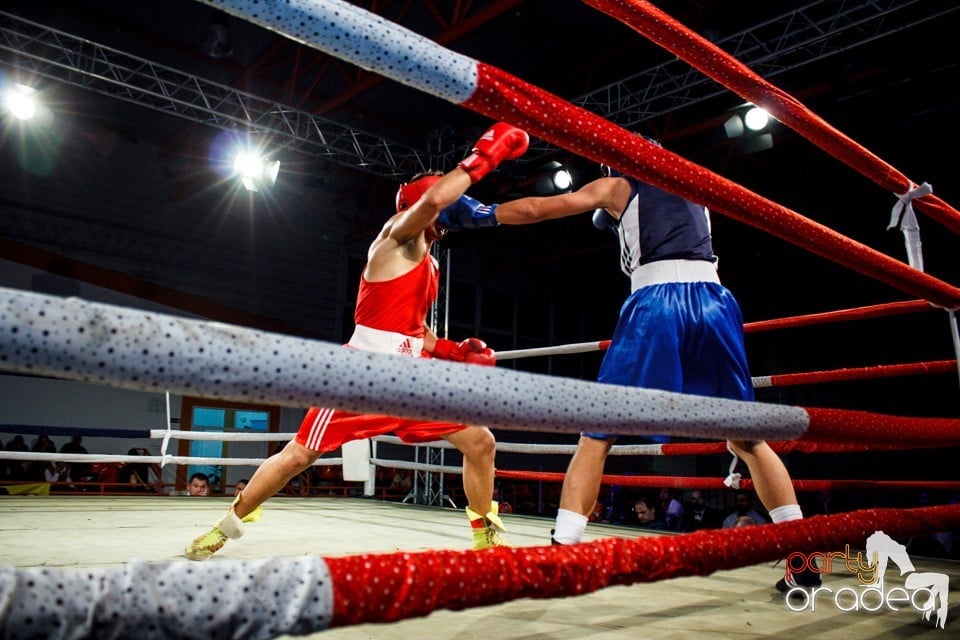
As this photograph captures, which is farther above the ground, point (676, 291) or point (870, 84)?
point (870, 84)

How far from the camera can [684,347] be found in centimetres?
166

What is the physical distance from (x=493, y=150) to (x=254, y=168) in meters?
7.43

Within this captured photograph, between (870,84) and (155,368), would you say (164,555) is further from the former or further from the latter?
(870,84)

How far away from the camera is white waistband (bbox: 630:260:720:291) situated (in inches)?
68.8

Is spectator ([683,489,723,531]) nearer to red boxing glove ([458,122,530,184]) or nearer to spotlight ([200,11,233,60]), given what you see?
red boxing glove ([458,122,530,184])

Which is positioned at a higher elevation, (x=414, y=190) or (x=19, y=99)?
(x=19, y=99)

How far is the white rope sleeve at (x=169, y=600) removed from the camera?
0.48m

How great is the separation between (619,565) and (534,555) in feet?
0.42

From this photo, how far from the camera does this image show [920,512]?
1.20 metres

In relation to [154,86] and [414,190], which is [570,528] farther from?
[154,86]

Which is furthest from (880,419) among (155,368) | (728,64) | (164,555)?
(164,555)

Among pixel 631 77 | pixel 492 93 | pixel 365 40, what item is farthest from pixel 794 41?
pixel 365 40

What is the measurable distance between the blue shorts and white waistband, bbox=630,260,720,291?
0.17 ft

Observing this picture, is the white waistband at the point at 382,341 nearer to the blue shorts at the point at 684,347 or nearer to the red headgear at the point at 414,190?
the red headgear at the point at 414,190
